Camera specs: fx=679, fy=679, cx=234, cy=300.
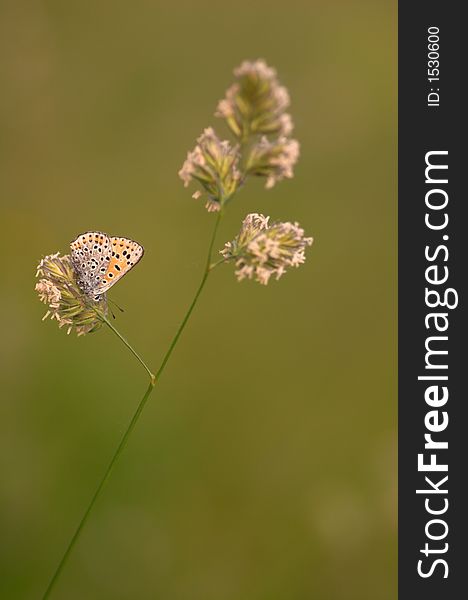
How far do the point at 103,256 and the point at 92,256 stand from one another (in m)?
0.02

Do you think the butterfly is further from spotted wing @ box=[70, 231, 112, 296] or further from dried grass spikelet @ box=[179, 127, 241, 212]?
dried grass spikelet @ box=[179, 127, 241, 212]

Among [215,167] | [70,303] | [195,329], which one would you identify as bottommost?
[70,303]

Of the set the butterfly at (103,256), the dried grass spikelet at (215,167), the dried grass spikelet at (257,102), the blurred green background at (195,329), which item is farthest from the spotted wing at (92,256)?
the blurred green background at (195,329)

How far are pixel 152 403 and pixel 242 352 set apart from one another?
30.3 inches

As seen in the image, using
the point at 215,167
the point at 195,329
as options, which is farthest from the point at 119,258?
the point at 195,329

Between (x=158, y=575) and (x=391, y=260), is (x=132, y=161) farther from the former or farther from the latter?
(x=158, y=575)

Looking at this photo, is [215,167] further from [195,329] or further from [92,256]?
[195,329]

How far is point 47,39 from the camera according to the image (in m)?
4.82

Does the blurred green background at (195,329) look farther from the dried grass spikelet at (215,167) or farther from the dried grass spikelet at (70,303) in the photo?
the dried grass spikelet at (215,167)

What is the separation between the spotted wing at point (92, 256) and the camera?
152 cm

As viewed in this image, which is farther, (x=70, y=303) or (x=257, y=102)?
(x=70, y=303)

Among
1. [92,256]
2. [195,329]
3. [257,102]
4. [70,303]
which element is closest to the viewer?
[257,102]

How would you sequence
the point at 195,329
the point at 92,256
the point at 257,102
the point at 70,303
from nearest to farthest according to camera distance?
1. the point at 257,102
2. the point at 70,303
3. the point at 92,256
4. the point at 195,329

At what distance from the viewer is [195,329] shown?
3945 millimetres
